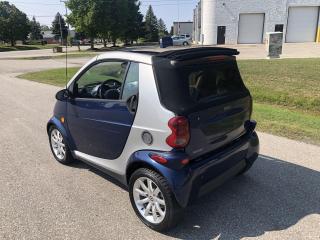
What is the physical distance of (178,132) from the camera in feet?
9.73

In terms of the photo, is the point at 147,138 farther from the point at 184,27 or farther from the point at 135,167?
the point at 184,27

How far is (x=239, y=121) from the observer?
12.2ft

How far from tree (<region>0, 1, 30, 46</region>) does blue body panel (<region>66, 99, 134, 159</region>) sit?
69.0 metres

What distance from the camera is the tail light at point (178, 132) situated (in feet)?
9.71

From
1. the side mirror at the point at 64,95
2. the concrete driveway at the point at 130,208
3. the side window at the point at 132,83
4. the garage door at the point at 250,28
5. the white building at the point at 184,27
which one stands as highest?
the white building at the point at 184,27

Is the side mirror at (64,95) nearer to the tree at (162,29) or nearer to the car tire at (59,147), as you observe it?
the car tire at (59,147)

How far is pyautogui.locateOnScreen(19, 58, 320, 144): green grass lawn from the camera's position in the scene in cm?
634

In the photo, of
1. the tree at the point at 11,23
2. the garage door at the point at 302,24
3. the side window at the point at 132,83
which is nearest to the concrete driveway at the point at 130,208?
the side window at the point at 132,83

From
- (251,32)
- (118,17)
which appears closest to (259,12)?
(251,32)

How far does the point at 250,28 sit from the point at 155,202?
50015mm

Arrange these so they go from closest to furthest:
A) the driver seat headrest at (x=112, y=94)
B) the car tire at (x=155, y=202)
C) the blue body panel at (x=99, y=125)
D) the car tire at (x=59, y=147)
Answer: the car tire at (x=155, y=202)
the blue body panel at (x=99, y=125)
the driver seat headrest at (x=112, y=94)
the car tire at (x=59, y=147)

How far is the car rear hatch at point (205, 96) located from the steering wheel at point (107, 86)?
3.71 ft

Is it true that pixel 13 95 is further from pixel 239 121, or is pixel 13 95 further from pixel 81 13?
pixel 81 13

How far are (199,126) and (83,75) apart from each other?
195cm
